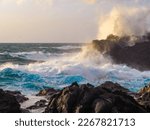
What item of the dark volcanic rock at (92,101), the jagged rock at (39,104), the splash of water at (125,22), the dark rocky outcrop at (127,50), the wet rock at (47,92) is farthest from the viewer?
A: the dark rocky outcrop at (127,50)

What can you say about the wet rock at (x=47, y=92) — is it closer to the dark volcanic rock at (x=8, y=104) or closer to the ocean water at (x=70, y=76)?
the ocean water at (x=70, y=76)

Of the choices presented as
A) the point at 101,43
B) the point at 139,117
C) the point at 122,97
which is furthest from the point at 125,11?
the point at 139,117

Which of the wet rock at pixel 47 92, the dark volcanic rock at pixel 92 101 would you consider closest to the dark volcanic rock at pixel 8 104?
the dark volcanic rock at pixel 92 101

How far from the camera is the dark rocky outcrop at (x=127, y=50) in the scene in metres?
13.3

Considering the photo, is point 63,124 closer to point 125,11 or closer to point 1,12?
point 1,12

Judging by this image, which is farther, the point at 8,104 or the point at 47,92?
the point at 47,92

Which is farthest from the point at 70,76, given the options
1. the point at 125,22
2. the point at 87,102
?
the point at 125,22

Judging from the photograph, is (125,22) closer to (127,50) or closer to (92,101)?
(127,50)

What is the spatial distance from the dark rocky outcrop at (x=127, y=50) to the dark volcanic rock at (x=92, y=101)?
5.69m

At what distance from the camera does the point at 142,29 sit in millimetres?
16188

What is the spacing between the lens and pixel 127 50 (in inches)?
574

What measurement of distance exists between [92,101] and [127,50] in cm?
778

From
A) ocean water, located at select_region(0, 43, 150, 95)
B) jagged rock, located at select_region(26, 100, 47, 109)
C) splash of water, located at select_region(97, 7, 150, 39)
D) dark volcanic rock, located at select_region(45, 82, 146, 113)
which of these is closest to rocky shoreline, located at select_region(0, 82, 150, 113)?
dark volcanic rock, located at select_region(45, 82, 146, 113)

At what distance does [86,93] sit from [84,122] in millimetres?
1276
